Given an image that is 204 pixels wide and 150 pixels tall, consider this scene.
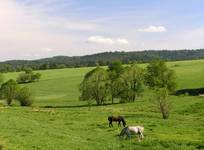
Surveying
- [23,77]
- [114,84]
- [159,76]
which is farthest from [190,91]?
[23,77]

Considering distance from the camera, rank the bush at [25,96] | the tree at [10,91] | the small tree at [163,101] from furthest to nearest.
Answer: the tree at [10,91] → the bush at [25,96] → the small tree at [163,101]

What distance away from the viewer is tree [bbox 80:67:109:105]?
92506mm

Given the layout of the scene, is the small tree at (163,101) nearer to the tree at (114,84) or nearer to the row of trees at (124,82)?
the row of trees at (124,82)

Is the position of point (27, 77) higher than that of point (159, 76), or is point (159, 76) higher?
point (159, 76)

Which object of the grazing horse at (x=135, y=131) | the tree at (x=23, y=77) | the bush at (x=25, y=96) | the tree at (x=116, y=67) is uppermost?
the tree at (x=116, y=67)

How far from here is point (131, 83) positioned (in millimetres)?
99188

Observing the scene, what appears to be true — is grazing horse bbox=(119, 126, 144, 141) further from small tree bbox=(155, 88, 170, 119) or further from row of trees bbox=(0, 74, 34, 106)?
row of trees bbox=(0, 74, 34, 106)

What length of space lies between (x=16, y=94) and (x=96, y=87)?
73.7 ft

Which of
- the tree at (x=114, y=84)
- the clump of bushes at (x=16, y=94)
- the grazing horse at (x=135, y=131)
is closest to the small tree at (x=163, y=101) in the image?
the grazing horse at (x=135, y=131)

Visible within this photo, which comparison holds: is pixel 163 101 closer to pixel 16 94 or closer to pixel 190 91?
pixel 190 91

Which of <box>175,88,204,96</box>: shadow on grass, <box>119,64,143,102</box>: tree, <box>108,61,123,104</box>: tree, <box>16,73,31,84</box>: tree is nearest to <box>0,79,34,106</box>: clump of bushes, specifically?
<box>108,61,123,104</box>: tree

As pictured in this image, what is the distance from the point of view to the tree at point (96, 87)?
9251 centimetres

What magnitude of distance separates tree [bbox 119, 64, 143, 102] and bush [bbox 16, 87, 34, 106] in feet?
78.1

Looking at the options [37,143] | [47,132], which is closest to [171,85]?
[47,132]
